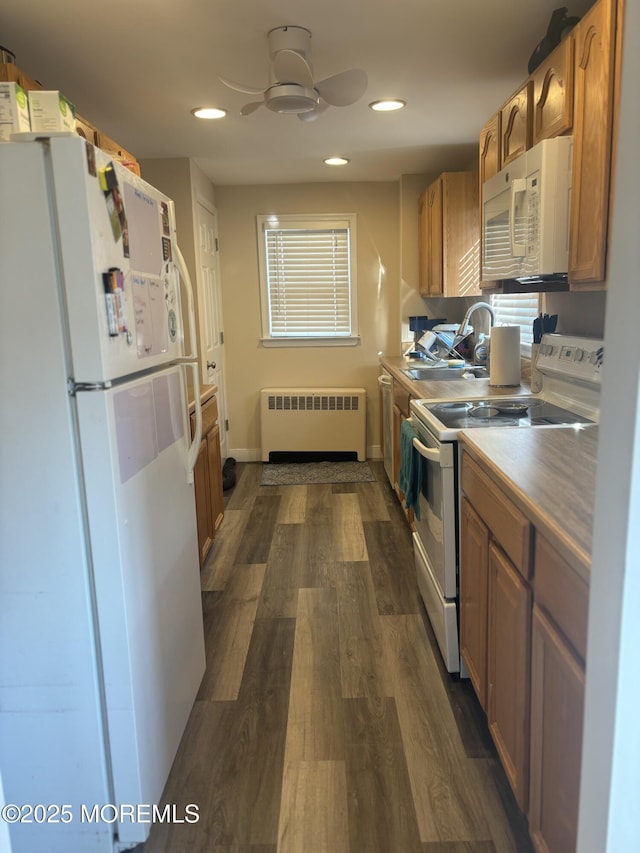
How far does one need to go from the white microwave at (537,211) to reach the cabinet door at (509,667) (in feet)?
3.28

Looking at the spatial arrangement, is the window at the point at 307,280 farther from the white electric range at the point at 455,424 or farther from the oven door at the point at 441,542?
the oven door at the point at 441,542

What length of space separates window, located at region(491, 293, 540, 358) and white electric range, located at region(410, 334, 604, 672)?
0.74m

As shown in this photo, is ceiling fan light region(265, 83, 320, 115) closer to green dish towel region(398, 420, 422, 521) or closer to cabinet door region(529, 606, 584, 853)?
green dish towel region(398, 420, 422, 521)

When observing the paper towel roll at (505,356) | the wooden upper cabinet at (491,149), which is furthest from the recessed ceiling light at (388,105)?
the paper towel roll at (505,356)

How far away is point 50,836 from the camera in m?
1.49

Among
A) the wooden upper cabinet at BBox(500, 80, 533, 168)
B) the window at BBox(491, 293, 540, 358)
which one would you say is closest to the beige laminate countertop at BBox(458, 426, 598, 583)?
the wooden upper cabinet at BBox(500, 80, 533, 168)

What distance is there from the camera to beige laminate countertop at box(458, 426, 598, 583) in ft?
3.75

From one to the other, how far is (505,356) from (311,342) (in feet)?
8.24

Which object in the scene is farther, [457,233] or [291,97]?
[457,233]

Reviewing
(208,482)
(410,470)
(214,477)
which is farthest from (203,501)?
(410,470)

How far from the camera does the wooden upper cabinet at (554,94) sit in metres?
1.83

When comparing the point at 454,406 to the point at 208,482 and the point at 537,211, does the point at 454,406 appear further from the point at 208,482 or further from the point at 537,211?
the point at 208,482

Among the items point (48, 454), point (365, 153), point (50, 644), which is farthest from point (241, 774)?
point (365, 153)

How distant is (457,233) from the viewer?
389 centimetres
